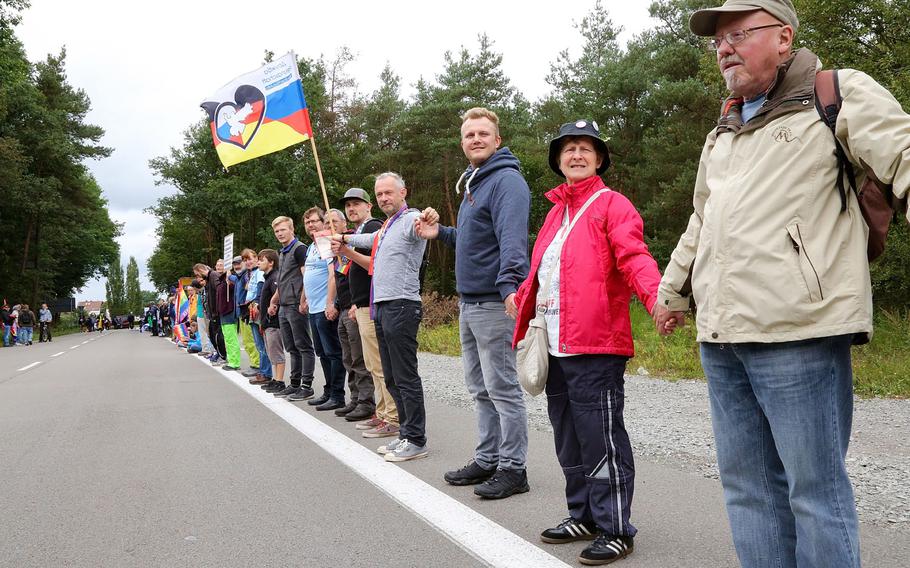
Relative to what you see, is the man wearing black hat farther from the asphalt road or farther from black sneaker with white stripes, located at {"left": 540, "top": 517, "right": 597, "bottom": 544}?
black sneaker with white stripes, located at {"left": 540, "top": 517, "right": 597, "bottom": 544}

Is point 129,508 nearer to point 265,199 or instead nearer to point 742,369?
point 742,369

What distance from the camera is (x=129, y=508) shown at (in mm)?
4527

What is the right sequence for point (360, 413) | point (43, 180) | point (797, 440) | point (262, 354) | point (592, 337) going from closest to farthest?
point (797, 440) < point (592, 337) < point (360, 413) < point (262, 354) < point (43, 180)

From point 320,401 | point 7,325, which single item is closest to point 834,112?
point 320,401

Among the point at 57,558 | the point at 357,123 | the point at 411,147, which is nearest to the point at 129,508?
the point at 57,558

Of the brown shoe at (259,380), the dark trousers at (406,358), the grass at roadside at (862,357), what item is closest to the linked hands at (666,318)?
the dark trousers at (406,358)

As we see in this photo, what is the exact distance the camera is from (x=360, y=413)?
24.3ft

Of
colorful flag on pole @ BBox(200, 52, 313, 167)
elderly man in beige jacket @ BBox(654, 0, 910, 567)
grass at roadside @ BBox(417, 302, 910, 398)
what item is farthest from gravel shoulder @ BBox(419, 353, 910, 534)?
colorful flag on pole @ BBox(200, 52, 313, 167)

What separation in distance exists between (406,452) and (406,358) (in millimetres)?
674

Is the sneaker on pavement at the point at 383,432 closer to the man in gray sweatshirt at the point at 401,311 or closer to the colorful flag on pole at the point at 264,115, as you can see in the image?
the man in gray sweatshirt at the point at 401,311

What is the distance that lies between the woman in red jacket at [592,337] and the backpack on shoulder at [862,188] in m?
1.10

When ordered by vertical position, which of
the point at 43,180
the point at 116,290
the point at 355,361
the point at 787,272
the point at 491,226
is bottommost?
the point at 355,361

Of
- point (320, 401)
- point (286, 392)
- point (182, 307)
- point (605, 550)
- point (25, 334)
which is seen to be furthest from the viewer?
point (25, 334)

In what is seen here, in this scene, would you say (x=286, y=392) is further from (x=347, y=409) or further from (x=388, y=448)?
(x=388, y=448)
